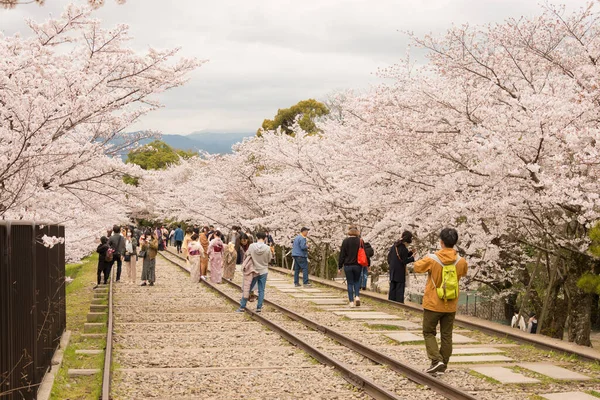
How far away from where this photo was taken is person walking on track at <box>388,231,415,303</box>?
16734mm

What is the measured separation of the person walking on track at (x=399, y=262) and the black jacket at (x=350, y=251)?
0.99m

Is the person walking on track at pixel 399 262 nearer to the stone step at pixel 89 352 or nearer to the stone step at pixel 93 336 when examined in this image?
the stone step at pixel 93 336

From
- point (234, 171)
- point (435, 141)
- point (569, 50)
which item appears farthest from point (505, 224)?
point (234, 171)

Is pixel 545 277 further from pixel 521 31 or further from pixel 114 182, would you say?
pixel 114 182

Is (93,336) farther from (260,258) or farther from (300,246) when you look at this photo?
(300,246)

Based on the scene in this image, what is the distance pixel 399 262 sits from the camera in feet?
56.6

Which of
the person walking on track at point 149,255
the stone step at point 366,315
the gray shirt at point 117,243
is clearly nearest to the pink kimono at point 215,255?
the person walking on track at point 149,255

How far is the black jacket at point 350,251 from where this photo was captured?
54.7ft

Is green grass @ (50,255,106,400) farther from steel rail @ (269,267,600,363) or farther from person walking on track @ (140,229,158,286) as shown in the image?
steel rail @ (269,267,600,363)

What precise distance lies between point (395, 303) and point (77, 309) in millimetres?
7917

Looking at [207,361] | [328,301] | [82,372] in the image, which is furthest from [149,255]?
[82,372]

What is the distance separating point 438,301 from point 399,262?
8.21m

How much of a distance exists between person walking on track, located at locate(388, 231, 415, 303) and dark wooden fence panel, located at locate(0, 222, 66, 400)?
8618 millimetres

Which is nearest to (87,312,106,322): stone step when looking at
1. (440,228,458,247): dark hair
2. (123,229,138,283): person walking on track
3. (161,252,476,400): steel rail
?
(161,252,476,400): steel rail
